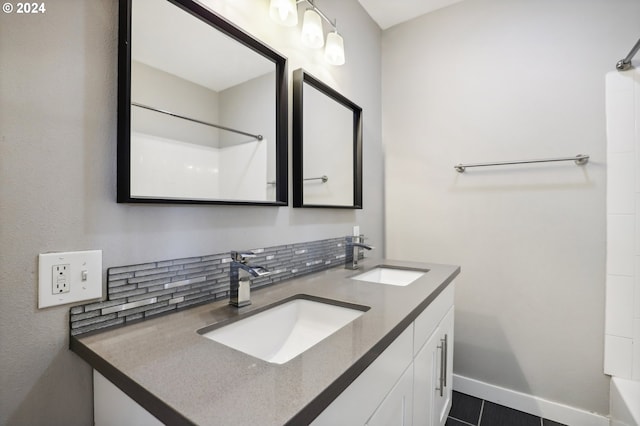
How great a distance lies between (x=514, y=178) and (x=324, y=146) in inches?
44.8

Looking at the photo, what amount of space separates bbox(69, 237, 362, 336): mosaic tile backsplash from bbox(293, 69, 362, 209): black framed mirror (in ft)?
1.30

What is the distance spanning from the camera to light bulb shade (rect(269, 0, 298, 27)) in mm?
1163

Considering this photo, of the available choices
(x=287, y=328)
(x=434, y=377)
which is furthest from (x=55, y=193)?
(x=434, y=377)

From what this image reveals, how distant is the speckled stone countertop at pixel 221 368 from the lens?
45 cm

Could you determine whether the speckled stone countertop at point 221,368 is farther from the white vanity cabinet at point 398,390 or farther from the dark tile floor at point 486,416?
the dark tile floor at point 486,416

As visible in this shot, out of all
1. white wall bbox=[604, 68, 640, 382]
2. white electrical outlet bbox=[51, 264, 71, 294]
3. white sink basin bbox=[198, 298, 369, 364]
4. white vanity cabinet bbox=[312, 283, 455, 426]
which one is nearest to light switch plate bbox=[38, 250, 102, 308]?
white electrical outlet bbox=[51, 264, 71, 294]

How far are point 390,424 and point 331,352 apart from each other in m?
0.36

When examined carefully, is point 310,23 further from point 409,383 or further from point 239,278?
point 409,383

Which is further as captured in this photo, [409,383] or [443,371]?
[443,371]

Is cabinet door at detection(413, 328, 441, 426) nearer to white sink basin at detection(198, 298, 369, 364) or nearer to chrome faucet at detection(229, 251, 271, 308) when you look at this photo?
white sink basin at detection(198, 298, 369, 364)

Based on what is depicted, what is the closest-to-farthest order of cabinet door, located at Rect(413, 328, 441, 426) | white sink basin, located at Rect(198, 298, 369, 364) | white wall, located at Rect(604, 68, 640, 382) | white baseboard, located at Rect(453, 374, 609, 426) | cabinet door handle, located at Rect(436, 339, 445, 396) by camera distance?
white sink basin, located at Rect(198, 298, 369, 364) → cabinet door, located at Rect(413, 328, 441, 426) → cabinet door handle, located at Rect(436, 339, 445, 396) → white wall, located at Rect(604, 68, 640, 382) → white baseboard, located at Rect(453, 374, 609, 426)

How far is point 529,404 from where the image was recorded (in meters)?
1.68

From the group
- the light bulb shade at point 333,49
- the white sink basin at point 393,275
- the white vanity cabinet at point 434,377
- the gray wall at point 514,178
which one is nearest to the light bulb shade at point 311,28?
the light bulb shade at point 333,49

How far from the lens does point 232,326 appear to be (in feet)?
2.72
